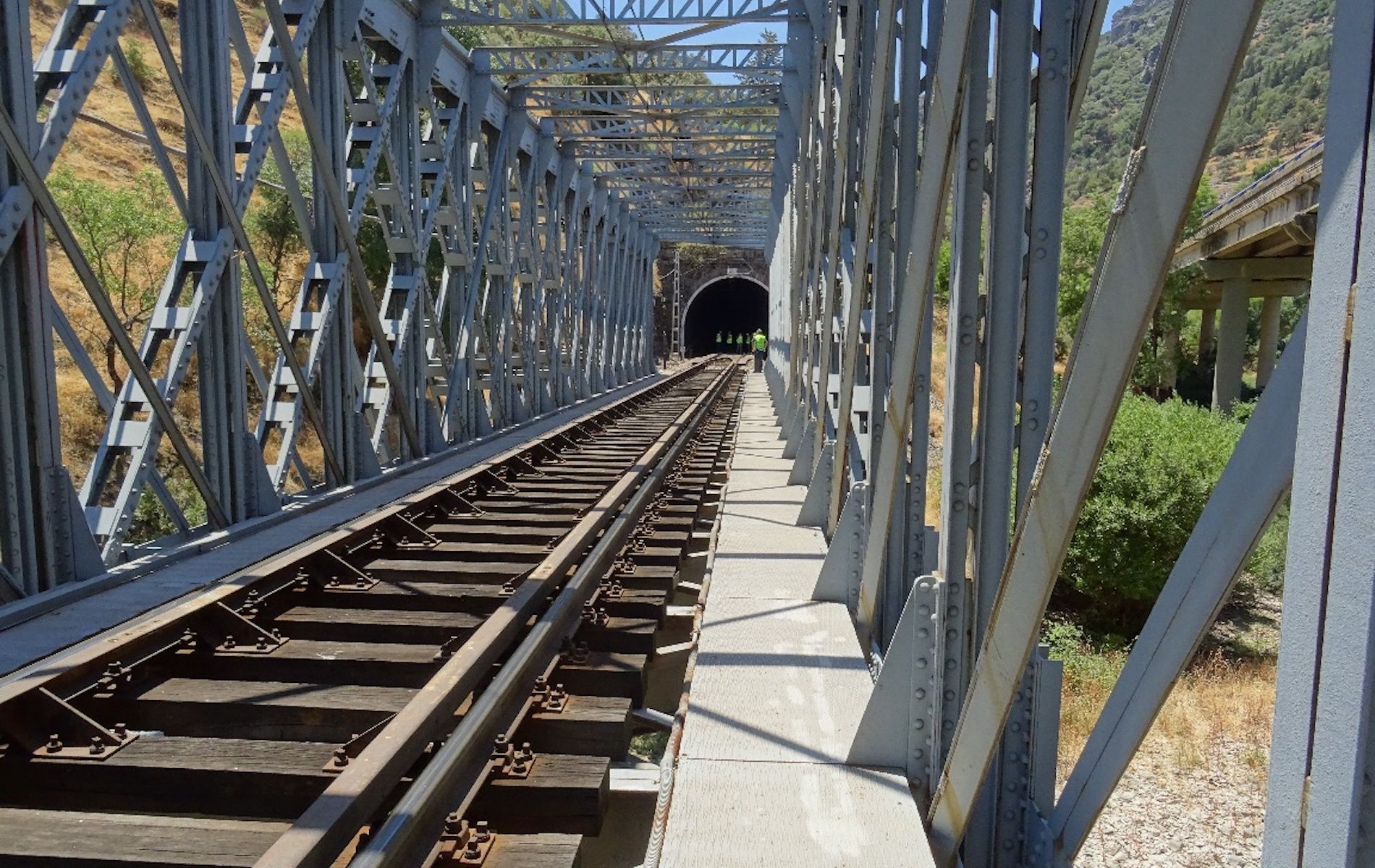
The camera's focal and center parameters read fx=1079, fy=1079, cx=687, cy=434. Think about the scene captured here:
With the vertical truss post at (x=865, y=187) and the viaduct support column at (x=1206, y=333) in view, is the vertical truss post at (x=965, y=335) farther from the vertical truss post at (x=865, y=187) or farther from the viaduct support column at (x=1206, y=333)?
→ the viaduct support column at (x=1206, y=333)

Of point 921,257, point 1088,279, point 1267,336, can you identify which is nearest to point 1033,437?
point 921,257

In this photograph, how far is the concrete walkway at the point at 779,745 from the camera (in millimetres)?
3045

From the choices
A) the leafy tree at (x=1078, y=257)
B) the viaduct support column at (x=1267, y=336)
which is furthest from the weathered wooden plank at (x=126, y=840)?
the viaduct support column at (x=1267, y=336)

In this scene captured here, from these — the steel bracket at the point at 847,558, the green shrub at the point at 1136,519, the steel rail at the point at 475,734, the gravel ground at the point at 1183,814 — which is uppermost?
the steel bracket at the point at 847,558

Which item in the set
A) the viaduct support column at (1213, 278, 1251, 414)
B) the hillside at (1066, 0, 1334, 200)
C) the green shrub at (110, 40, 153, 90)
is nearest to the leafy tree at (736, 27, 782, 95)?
the viaduct support column at (1213, 278, 1251, 414)

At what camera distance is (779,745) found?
12.2 ft

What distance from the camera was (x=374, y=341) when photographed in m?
9.66

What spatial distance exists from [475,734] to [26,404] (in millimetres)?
3553

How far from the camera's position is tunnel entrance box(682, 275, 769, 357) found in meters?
65.6

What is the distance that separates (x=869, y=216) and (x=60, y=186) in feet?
54.9

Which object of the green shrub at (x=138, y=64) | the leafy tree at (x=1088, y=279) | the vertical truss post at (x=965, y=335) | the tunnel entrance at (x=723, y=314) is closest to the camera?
the vertical truss post at (x=965, y=335)

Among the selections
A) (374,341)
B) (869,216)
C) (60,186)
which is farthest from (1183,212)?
(60,186)

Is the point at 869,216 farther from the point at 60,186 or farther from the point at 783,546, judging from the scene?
the point at 60,186

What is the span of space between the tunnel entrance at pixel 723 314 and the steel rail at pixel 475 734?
5554 centimetres
